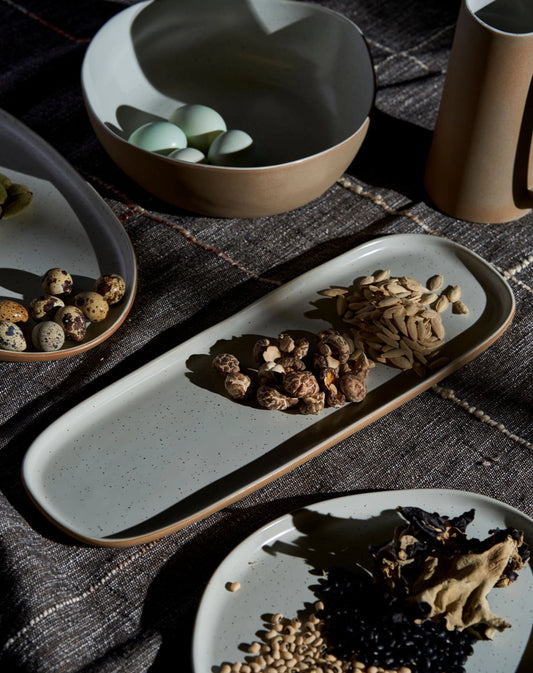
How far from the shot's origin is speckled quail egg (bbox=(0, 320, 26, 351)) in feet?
2.59

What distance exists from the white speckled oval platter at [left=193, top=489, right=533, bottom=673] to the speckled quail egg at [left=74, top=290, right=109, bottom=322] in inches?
11.8

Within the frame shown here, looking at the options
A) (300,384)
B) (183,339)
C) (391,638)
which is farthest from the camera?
(183,339)

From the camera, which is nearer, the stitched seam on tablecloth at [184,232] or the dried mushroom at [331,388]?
the dried mushroom at [331,388]

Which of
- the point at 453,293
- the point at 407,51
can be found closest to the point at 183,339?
the point at 453,293

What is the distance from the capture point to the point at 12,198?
3.14ft

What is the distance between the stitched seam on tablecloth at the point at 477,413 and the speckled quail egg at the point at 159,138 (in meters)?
0.43

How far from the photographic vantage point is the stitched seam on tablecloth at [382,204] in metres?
0.98

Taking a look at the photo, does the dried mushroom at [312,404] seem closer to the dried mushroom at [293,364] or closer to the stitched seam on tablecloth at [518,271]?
the dried mushroom at [293,364]

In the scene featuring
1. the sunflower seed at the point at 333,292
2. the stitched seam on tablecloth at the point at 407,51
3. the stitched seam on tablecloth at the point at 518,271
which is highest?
the stitched seam on tablecloth at the point at 407,51

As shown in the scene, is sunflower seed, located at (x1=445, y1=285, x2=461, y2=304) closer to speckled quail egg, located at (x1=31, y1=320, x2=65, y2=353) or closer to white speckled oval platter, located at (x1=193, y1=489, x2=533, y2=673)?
white speckled oval platter, located at (x1=193, y1=489, x2=533, y2=673)

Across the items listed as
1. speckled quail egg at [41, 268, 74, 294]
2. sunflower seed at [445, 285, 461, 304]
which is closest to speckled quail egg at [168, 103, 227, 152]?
speckled quail egg at [41, 268, 74, 294]

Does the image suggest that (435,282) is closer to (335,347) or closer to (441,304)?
(441,304)

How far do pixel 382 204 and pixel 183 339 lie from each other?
335mm

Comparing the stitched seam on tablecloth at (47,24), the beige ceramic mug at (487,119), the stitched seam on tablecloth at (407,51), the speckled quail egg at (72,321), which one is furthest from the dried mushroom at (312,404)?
the stitched seam on tablecloth at (47,24)
